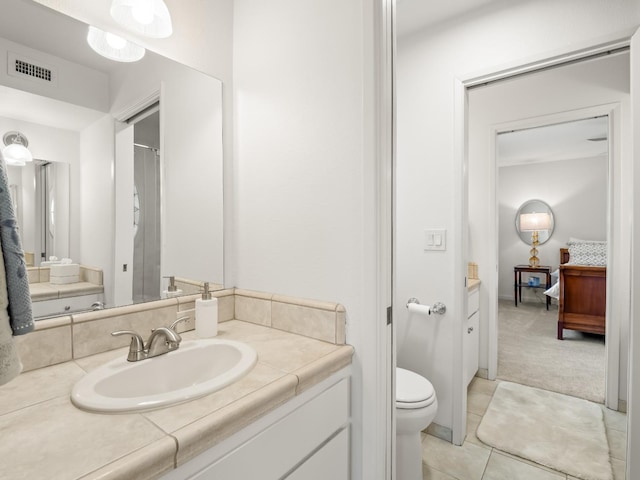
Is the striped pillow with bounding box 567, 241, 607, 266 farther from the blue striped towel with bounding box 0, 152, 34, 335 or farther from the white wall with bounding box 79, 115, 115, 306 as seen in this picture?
the blue striped towel with bounding box 0, 152, 34, 335

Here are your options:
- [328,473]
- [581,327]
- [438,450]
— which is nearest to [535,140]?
[581,327]

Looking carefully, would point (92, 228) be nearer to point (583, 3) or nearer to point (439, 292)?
point (439, 292)

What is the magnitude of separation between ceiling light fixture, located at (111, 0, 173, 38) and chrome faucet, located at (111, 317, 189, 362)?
1010mm

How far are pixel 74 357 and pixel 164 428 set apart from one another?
1.81 feet

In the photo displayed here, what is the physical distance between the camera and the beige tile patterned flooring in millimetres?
1576

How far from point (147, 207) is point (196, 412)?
87 centimetres

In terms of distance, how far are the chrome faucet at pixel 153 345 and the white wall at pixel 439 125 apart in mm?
1178

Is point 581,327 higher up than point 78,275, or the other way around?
point 78,275

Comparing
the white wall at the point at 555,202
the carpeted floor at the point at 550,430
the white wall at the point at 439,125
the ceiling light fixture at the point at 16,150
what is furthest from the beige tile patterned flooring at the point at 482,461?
the white wall at the point at 555,202

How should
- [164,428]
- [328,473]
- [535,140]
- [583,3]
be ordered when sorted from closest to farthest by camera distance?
[164,428]
[328,473]
[583,3]
[535,140]

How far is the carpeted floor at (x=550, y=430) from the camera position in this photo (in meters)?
1.66

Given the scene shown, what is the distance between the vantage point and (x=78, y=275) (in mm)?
1038

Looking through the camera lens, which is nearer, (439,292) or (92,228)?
(92,228)

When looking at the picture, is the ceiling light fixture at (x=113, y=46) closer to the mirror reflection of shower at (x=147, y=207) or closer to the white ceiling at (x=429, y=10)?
the mirror reflection of shower at (x=147, y=207)
